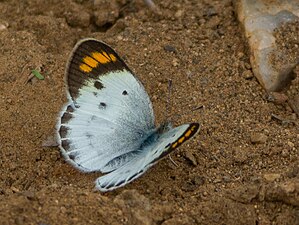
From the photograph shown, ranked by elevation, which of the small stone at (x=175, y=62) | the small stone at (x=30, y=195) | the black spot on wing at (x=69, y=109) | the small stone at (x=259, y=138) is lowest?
the small stone at (x=259, y=138)

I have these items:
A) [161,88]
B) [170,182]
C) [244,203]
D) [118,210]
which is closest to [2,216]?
[118,210]

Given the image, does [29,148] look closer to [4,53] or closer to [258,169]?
[4,53]

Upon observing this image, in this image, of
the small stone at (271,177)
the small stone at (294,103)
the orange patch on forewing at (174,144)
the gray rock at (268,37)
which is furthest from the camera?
the gray rock at (268,37)

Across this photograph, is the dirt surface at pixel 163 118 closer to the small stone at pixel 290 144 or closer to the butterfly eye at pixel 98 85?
the small stone at pixel 290 144

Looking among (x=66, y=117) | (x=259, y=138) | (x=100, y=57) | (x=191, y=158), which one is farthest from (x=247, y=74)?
(x=66, y=117)

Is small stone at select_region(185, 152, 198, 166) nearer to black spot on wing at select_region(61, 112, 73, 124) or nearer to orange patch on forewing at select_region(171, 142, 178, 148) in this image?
orange patch on forewing at select_region(171, 142, 178, 148)

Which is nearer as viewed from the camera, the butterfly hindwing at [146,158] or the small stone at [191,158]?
the butterfly hindwing at [146,158]

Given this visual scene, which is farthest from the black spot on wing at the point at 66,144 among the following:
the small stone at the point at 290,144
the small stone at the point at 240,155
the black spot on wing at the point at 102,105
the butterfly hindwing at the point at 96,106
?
the small stone at the point at 290,144
